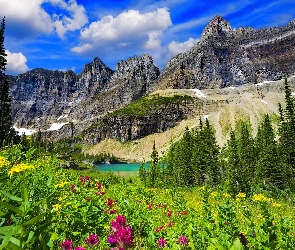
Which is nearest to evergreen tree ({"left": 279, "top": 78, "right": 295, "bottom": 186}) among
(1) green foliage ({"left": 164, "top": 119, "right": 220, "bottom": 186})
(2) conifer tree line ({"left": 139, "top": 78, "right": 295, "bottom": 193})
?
(2) conifer tree line ({"left": 139, "top": 78, "right": 295, "bottom": 193})

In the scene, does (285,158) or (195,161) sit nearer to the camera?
(285,158)

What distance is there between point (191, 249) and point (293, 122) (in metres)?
73.0

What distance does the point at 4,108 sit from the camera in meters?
69.4

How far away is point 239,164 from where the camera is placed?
55.9 m

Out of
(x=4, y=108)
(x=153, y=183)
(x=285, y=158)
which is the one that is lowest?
(x=153, y=183)

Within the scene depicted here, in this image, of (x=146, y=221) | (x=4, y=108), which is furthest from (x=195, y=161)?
(x=146, y=221)

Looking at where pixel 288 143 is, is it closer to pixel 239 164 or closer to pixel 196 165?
pixel 239 164

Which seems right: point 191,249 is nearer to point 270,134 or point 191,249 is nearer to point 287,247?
point 287,247

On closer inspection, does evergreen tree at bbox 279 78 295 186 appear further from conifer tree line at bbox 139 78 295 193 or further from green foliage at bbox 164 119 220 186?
green foliage at bbox 164 119 220 186

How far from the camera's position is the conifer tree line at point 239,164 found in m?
58.6

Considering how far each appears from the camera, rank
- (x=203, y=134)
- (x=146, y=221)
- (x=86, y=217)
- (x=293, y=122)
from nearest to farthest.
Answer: (x=86, y=217) → (x=146, y=221) → (x=293, y=122) → (x=203, y=134)

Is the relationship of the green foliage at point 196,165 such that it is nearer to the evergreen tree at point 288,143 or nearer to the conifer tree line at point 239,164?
the conifer tree line at point 239,164

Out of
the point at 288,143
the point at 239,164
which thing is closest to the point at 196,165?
the point at 288,143

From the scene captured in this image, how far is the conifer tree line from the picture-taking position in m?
58.6
